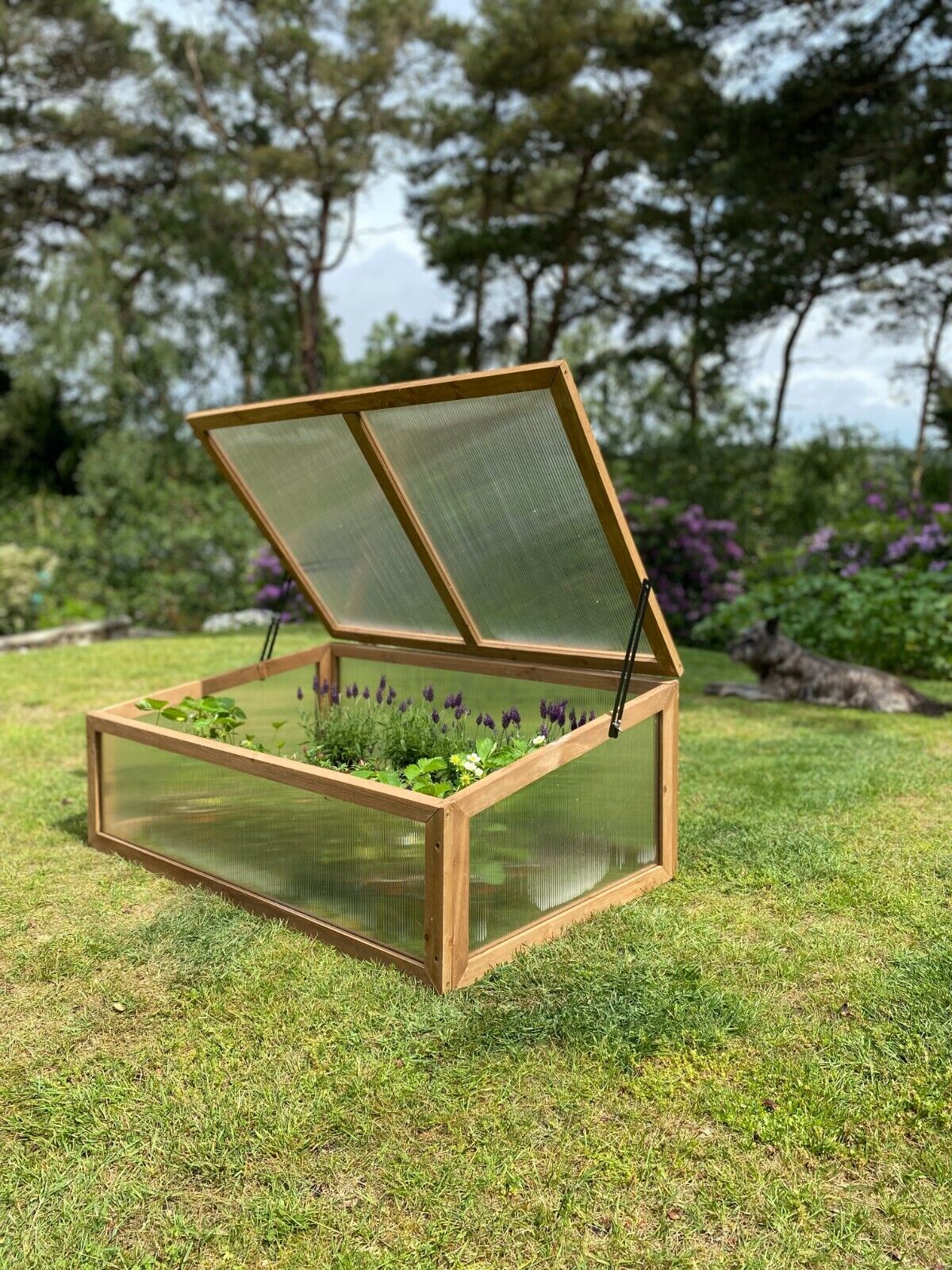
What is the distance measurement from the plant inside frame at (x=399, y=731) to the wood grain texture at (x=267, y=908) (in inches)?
18.7

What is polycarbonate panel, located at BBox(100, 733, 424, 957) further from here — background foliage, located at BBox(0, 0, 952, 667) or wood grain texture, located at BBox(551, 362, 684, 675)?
background foliage, located at BBox(0, 0, 952, 667)

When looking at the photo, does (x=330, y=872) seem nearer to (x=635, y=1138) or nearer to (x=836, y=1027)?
(x=635, y=1138)

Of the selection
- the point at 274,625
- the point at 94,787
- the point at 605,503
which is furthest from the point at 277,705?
the point at 605,503

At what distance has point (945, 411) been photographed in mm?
16922

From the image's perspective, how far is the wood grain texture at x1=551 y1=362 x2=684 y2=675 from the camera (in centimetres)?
293

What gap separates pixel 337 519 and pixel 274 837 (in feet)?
5.30

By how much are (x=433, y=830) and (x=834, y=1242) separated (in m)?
1.27

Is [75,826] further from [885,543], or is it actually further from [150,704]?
[885,543]

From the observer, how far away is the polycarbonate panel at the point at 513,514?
329 cm

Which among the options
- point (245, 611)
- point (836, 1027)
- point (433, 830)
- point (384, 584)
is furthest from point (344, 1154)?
point (245, 611)

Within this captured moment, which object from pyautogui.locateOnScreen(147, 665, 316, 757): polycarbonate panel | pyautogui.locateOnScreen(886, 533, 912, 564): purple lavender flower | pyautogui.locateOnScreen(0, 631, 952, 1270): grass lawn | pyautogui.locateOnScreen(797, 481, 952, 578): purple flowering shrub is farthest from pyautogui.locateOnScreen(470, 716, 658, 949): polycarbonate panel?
pyautogui.locateOnScreen(886, 533, 912, 564): purple lavender flower

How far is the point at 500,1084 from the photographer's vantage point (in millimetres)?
2352

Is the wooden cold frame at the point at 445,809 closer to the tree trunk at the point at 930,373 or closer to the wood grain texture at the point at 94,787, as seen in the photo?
the wood grain texture at the point at 94,787

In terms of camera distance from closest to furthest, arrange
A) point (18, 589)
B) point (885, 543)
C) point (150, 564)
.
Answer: point (885, 543), point (18, 589), point (150, 564)
